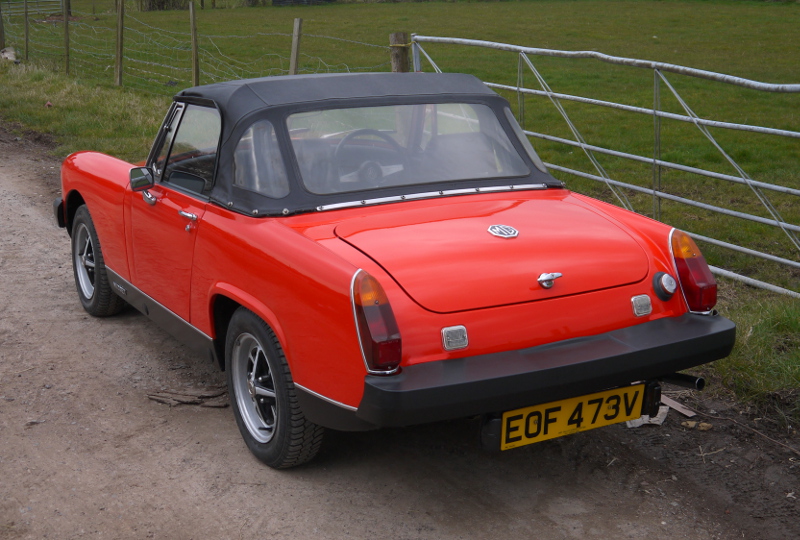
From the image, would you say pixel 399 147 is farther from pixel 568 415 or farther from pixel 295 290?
pixel 568 415

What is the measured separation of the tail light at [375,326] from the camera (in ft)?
9.35

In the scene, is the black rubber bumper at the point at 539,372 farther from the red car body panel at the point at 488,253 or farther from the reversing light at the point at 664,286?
the red car body panel at the point at 488,253

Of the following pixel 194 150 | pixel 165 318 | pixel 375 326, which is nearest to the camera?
pixel 375 326

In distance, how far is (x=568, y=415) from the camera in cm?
319

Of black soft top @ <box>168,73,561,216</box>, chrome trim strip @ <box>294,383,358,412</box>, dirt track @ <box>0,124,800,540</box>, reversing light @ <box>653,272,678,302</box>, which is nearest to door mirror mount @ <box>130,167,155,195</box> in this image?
black soft top @ <box>168,73,561,216</box>

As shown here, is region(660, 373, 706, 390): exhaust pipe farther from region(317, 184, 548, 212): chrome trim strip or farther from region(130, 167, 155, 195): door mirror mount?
region(130, 167, 155, 195): door mirror mount

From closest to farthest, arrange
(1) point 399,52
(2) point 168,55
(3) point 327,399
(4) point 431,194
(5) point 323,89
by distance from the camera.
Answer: (3) point 327,399
(4) point 431,194
(5) point 323,89
(1) point 399,52
(2) point 168,55

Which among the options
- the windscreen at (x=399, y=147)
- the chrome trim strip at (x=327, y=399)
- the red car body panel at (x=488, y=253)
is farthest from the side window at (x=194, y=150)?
the chrome trim strip at (x=327, y=399)

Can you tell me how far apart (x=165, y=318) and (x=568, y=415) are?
2222 mm

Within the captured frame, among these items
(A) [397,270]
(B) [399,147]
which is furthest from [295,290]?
(B) [399,147]

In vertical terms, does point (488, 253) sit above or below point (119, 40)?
below

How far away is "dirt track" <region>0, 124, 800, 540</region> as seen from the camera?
3186 mm

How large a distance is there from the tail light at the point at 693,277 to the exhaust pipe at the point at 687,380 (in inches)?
10.8

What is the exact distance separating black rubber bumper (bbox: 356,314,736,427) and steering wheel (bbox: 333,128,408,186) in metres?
1.16
